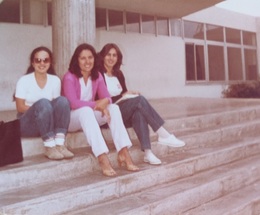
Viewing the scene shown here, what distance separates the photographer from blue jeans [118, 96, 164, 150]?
3.52m

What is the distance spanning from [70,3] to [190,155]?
284 cm

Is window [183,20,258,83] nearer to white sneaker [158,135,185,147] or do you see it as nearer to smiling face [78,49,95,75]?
white sneaker [158,135,185,147]

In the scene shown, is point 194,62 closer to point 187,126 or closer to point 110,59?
point 187,126

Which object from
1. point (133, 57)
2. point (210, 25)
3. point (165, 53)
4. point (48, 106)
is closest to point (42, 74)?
point (48, 106)

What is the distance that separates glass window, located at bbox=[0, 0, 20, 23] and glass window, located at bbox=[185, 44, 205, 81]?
246 inches

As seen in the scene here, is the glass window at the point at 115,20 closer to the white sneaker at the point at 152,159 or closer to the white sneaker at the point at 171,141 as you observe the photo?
the white sneaker at the point at 171,141

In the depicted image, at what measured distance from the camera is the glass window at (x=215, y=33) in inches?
525

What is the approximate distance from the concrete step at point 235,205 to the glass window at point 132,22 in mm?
7891

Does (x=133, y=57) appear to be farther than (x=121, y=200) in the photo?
Yes

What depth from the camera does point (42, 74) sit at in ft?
11.3

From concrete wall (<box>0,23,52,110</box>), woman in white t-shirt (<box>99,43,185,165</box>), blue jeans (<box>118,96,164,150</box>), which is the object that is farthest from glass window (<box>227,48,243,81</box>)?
blue jeans (<box>118,96,164,150</box>)

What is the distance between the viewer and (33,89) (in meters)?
3.36

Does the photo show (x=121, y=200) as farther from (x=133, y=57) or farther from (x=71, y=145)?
(x=133, y=57)

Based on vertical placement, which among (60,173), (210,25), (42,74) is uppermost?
(210,25)
